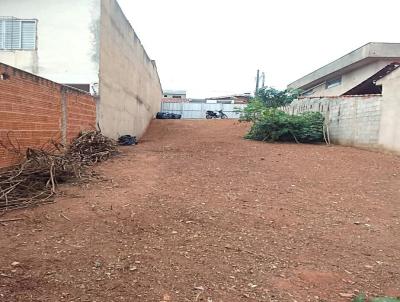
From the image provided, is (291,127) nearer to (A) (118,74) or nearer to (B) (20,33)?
(A) (118,74)

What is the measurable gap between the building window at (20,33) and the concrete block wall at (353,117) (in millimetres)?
10065

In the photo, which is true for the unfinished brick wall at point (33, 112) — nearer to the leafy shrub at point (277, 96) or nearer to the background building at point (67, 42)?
the background building at point (67, 42)

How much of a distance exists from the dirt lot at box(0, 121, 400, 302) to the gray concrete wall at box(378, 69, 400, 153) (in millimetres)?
3250

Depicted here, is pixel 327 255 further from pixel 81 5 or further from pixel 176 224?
pixel 81 5

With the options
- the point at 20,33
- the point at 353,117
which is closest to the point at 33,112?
the point at 20,33

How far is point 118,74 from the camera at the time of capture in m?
12.5

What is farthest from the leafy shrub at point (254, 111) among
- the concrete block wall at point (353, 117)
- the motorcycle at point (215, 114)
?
the motorcycle at point (215, 114)

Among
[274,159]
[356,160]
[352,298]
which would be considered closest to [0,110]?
[352,298]

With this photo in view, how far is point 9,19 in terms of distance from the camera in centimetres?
1085

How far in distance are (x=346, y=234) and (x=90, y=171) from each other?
→ 4601 millimetres

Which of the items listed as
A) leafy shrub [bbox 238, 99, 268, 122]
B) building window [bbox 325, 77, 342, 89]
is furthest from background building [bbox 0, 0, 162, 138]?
building window [bbox 325, 77, 342, 89]

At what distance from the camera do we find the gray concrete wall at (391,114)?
9750mm

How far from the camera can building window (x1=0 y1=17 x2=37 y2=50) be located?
10.8m

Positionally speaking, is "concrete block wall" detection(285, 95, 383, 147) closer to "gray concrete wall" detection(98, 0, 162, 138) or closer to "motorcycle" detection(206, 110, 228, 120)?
"gray concrete wall" detection(98, 0, 162, 138)
